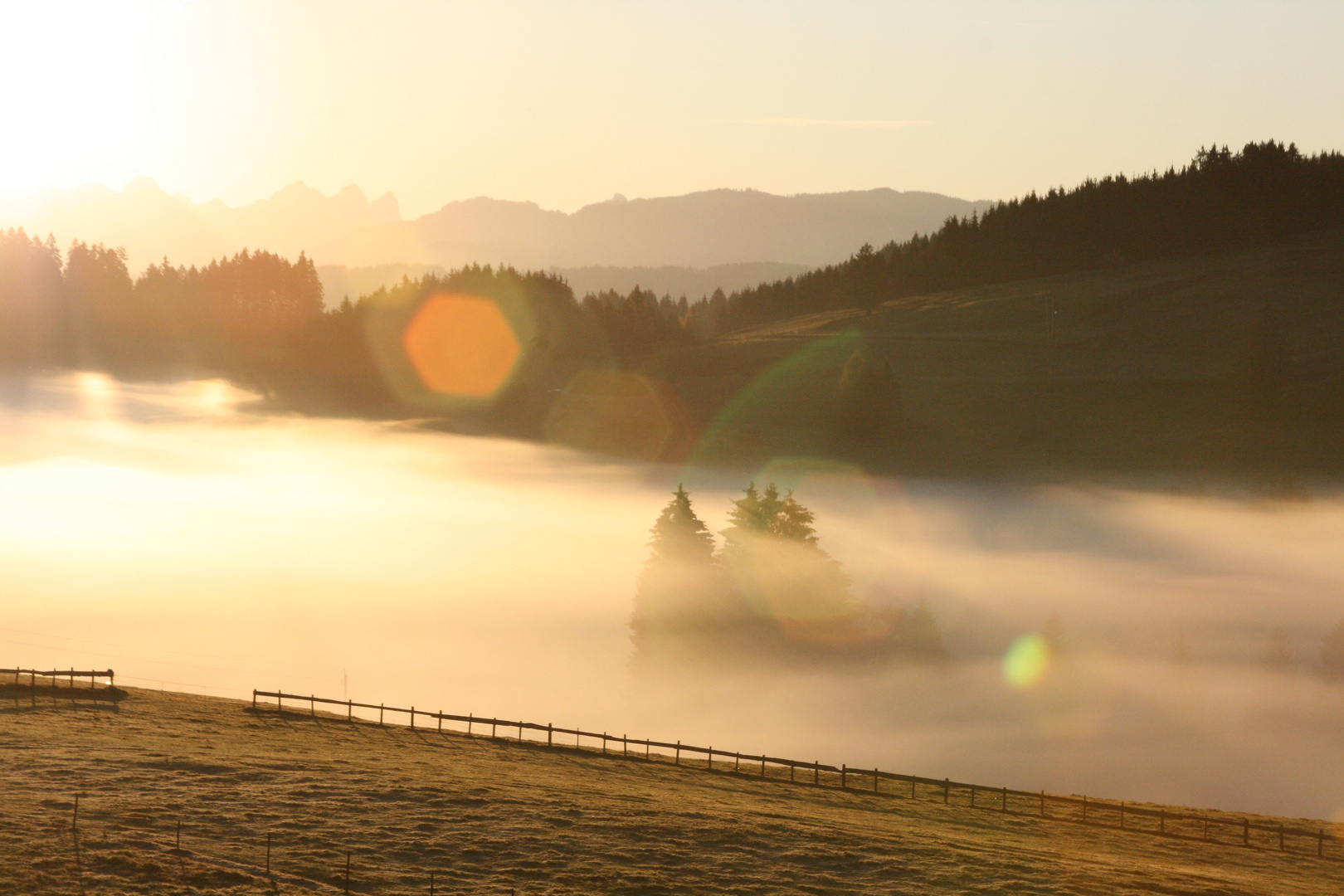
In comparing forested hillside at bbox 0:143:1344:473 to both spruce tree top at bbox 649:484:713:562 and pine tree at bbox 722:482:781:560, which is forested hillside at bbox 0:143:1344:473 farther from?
spruce tree top at bbox 649:484:713:562

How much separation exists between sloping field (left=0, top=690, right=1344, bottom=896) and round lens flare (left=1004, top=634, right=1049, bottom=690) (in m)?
63.2

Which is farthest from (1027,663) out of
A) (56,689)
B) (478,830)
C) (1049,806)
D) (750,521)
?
(478,830)

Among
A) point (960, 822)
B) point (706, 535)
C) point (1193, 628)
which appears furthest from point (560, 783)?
point (1193, 628)

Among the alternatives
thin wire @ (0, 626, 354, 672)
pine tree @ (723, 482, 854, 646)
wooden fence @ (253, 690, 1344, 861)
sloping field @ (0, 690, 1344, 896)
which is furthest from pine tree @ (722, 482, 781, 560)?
thin wire @ (0, 626, 354, 672)

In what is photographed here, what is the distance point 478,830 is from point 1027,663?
90.1 m

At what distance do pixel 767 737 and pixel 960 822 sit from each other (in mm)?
59121

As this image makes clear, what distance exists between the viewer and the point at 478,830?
3331 cm

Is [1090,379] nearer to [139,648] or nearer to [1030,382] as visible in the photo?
[1030,382]

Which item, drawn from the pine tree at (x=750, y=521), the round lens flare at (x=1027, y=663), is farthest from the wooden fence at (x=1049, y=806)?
the round lens flare at (x=1027, y=663)

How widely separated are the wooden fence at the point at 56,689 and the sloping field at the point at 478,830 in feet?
8.96

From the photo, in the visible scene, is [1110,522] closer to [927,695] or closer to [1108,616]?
[1108,616]

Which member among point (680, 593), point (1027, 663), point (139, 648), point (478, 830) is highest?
point (680, 593)

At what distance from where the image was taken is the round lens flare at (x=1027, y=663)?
109188 mm

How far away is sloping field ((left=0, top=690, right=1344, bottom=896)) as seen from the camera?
28.3 meters
